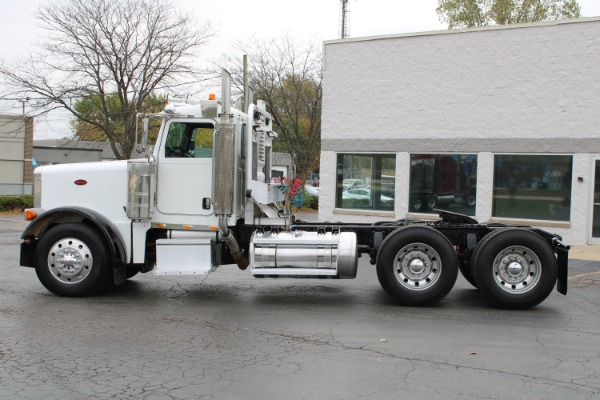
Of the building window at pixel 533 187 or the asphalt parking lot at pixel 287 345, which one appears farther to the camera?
the building window at pixel 533 187

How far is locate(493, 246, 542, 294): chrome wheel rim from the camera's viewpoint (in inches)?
335

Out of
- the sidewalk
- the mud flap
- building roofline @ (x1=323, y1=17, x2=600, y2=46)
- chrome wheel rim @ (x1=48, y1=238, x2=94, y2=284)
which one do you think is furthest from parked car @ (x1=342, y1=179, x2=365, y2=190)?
chrome wheel rim @ (x1=48, y1=238, x2=94, y2=284)

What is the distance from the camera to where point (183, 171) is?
29.5 ft

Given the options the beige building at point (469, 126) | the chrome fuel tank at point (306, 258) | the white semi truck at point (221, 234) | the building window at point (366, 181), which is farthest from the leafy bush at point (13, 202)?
the chrome fuel tank at point (306, 258)

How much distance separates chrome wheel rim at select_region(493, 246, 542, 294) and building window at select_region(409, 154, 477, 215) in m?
9.62

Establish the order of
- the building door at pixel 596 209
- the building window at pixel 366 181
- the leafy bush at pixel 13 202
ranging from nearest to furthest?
the building door at pixel 596 209
the building window at pixel 366 181
the leafy bush at pixel 13 202

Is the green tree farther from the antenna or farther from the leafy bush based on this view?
the leafy bush

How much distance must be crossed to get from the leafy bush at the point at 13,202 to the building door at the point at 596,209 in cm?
2447

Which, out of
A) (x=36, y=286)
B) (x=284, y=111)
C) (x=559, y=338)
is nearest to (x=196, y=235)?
(x=36, y=286)

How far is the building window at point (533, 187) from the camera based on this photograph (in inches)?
664

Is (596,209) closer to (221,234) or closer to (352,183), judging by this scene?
(352,183)

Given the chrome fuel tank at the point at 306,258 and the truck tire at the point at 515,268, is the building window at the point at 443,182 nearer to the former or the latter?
the truck tire at the point at 515,268

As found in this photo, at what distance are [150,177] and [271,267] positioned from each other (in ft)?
6.89

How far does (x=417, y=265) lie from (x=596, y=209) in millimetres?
10006
